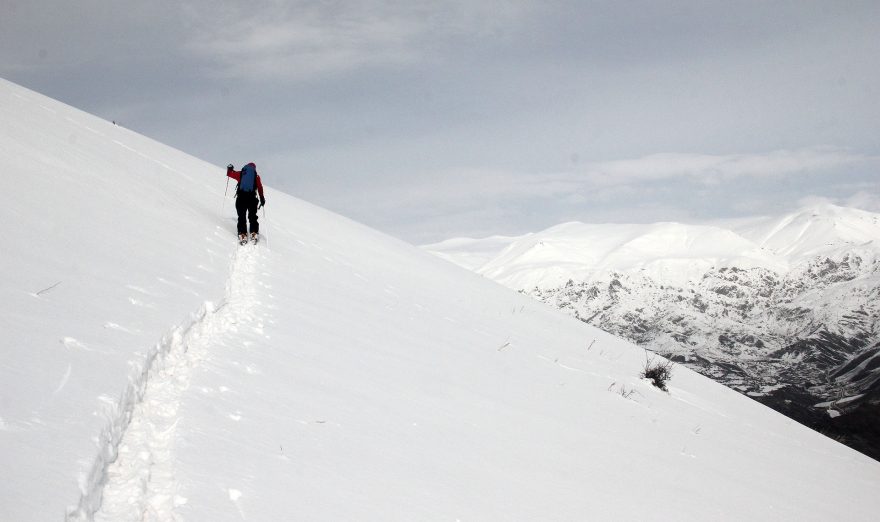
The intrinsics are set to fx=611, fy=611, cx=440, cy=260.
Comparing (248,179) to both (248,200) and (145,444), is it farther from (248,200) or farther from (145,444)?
(145,444)

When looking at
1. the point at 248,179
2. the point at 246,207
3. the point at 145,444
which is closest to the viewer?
the point at 145,444

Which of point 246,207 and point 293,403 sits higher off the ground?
point 246,207

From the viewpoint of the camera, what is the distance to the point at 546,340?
11719mm

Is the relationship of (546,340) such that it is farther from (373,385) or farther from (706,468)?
(373,385)

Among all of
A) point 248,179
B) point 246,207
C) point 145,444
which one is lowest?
point 145,444

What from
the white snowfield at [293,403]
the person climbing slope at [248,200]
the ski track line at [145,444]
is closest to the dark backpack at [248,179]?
the person climbing slope at [248,200]

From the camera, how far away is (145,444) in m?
3.52

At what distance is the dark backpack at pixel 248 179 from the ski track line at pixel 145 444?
739cm

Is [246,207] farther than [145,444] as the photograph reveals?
Yes

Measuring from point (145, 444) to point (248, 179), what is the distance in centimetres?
984

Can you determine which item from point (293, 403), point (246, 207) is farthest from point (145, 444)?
point (246, 207)

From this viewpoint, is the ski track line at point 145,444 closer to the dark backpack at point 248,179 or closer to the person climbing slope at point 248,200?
the person climbing slope at point 248,200

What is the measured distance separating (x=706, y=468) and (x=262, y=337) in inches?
199

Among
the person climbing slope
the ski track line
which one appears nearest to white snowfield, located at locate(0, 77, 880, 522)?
the ski track line
